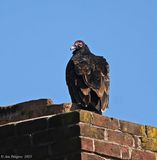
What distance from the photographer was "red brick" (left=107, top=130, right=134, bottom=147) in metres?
4.39

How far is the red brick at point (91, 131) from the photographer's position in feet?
13.7

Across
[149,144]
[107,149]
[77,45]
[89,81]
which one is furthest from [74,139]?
[77,45]

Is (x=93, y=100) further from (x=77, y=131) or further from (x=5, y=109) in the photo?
(x=77, y=131)

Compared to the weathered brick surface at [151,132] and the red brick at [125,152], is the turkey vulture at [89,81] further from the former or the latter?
the red brick at [125,152]

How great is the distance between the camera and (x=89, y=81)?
6945mm

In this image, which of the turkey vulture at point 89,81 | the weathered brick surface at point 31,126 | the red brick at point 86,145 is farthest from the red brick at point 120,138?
the turkey vulture at point 89,81

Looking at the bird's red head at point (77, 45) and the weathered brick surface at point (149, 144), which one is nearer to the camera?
the weathered brick surface at point (149, 144)

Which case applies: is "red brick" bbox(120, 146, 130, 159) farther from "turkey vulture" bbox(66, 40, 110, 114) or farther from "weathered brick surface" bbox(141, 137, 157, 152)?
"turkey vulture" bbox(66, 40, 110, 114)

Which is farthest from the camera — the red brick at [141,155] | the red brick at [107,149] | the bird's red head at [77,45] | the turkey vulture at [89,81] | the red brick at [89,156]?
the bird's red head at [77,45]

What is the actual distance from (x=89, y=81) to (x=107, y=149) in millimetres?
2679

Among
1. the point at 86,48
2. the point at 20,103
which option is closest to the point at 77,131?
the point at 20,103

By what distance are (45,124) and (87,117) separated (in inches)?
12.1

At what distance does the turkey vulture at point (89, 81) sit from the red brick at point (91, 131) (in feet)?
6.68

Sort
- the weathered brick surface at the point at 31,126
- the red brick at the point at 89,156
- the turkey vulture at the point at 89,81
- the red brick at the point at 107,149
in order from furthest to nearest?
1. the turkey vulture at the point at 89,81
2. the weathered brick surface at the point at 31,126
3. the red brick at the point at 107,149
4. the red brick at the point at 89,156
